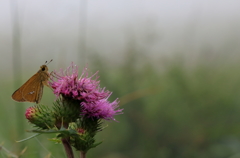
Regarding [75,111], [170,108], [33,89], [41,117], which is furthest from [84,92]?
[170,108]

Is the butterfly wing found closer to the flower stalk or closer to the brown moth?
the brown moth

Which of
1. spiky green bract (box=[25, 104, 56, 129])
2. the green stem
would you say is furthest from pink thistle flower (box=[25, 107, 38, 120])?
the green stem

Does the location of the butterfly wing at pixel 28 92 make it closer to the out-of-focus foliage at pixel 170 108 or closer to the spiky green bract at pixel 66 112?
the spiky green bract at pixel 66 112

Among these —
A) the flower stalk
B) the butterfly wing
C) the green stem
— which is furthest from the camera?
the butterfly wing

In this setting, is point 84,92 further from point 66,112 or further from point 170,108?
point 170,108

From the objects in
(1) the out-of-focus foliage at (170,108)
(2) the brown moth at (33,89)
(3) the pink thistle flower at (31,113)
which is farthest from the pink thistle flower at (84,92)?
(1) the out-of-focus foliage at (170,108)

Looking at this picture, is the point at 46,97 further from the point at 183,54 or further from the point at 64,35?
the point at 183,54

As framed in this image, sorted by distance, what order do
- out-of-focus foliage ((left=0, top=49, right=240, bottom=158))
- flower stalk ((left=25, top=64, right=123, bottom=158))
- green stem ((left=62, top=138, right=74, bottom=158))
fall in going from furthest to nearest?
out-of-focus foliage ((left=0, top=49, right=240, bottom=158)) → flower stalk ((left=25, top=64, right=123, bottom=158)) → green stem ((left=62, top=138, right=74, bottom=158))
